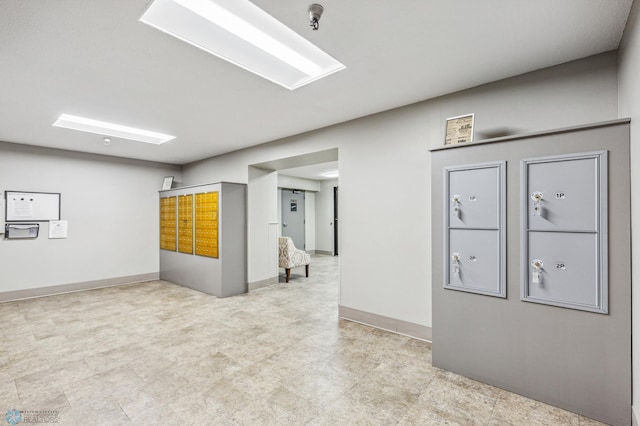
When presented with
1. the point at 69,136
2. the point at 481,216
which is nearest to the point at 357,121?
the point at 481,216

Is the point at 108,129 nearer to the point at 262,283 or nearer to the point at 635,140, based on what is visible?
the point at 262,283

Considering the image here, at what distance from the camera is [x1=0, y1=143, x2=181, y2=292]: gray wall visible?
191 inches

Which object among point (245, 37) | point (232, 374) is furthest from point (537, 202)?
point (232, 374)

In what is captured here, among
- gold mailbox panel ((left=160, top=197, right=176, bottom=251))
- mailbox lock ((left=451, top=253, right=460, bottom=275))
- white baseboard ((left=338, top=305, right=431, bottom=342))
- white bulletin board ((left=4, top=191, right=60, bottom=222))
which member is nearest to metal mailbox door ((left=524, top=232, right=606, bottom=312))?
mailbox lock ((left=451, top=253, right=460, bottom=275))

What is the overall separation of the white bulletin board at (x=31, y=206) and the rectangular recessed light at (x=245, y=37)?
4886mm

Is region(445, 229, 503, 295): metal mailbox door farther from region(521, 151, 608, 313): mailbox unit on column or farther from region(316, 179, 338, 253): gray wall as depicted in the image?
region(316, 179, 338, 253): gray wall

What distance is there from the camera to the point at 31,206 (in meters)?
4.96

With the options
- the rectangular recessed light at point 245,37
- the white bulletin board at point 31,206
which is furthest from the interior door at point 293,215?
the rectangular recessed light at point 245,37

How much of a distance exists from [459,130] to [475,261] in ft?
3.75

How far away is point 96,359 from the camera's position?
2773 mm

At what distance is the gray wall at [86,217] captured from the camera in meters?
4.86

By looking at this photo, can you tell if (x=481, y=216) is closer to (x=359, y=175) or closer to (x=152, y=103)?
(x=359, y=175)

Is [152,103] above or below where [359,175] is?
above

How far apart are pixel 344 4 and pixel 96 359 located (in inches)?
138
